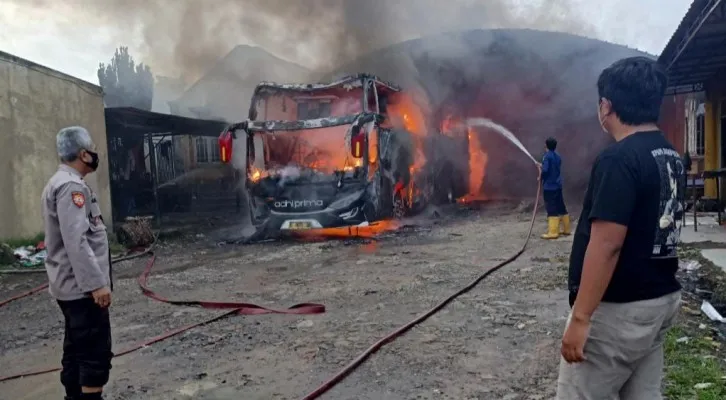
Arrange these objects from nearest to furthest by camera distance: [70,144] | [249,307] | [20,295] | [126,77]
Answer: [70,144], [249,307], [20,295], [126,77]

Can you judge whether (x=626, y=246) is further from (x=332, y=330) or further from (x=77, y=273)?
(x=332, y=330)

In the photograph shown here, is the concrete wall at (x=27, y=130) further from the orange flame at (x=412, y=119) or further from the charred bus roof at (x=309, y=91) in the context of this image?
the orange flame at (x=412, y=119)

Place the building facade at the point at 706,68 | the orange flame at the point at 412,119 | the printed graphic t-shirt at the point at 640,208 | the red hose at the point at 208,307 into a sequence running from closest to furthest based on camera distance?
the printed graphic t-shirt at the point at 640,208
the red hose at the point at 208,307
the building facade at the point at 706,68
the orange flame at the point at 412,119

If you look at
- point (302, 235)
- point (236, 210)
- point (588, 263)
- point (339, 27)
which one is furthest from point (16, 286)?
point (339, 27)

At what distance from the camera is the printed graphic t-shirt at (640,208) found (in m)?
1.89

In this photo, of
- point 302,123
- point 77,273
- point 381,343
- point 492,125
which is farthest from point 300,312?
point 492,125

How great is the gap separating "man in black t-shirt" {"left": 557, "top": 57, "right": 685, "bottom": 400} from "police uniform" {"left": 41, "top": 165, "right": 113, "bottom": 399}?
2.42 meters

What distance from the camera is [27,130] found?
1012 centimetres

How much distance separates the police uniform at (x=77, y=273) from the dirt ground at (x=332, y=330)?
1.88 feet

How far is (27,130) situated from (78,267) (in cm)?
859

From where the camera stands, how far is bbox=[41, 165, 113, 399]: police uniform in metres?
3.01

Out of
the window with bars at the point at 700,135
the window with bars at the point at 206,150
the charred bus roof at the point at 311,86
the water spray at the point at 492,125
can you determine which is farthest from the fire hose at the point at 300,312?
the window with bars at the point at 206,150

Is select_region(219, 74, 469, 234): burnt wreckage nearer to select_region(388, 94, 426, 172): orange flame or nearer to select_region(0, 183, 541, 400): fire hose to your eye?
select_region(388, 94, 426, 172): orange flame

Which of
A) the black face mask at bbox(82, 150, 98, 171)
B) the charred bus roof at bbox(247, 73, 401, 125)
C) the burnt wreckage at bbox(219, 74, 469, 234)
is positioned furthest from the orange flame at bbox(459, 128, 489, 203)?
the black face mask at bbox(82, 150, 98, 171)
